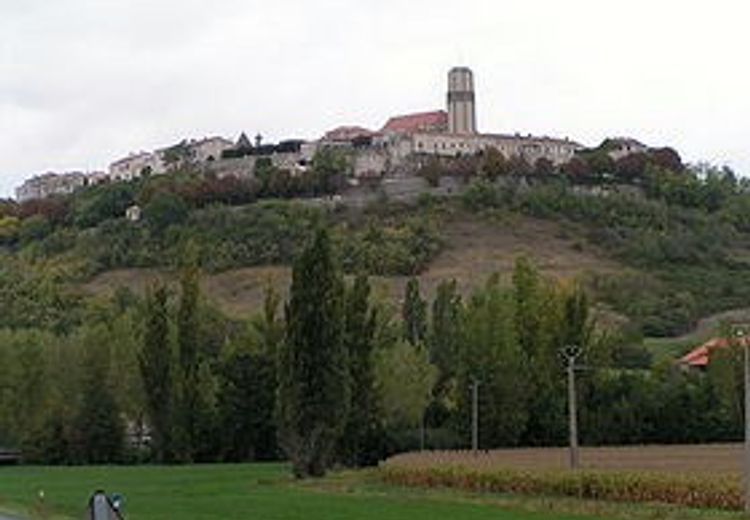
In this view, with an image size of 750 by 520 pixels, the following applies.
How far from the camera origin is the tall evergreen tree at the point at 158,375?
7344 cm

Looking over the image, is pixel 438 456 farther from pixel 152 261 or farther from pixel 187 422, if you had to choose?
pixel 152 261

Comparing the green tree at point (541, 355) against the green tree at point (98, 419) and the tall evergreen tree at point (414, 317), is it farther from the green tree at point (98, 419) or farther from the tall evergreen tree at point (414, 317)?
the tall evergreen tree at point (414, 317)

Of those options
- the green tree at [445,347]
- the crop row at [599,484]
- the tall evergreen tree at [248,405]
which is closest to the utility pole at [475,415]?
the green tree at [445,347]

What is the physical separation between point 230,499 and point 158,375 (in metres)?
29.9

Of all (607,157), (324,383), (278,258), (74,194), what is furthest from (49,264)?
(324,383)

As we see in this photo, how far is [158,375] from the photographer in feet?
243

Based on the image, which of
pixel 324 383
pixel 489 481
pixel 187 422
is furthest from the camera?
pixel 187 422

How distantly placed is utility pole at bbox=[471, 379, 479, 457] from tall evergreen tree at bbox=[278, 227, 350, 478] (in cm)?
1050

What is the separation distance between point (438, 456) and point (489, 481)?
1763 centimetres

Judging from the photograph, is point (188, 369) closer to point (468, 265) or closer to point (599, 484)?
→ point (599, 484)

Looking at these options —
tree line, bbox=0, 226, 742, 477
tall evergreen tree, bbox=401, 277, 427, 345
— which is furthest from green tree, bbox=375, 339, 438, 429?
tall evergreen tree, bbox=401, 277, 427, 345

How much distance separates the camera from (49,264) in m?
156

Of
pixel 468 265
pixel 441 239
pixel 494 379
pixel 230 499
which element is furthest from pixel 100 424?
pixel 441 239

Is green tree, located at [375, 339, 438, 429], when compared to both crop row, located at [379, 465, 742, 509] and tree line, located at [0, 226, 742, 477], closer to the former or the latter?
tree line, located at [0, 226, 742, 477]
